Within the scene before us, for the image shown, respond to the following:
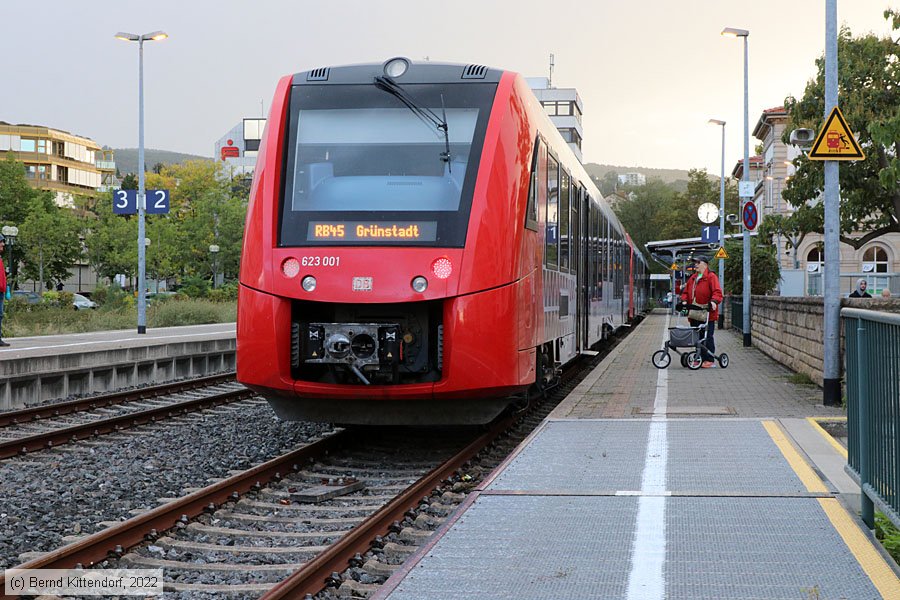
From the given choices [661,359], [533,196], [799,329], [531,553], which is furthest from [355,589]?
[661,359]

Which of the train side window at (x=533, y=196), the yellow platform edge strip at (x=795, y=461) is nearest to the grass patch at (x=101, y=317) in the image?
the train side window at (x=533, y=196)

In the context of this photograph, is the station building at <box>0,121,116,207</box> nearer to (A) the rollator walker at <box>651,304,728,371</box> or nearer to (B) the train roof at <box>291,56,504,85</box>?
(A) the rollator walker at <box>651,304,728,371</box>

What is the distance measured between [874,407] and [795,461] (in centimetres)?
234

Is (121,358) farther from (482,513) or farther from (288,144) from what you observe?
(482,513)

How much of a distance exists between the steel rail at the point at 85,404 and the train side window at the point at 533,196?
6.32 metres

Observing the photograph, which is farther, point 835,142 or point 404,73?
point 835,142

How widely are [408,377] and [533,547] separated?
12.0ft

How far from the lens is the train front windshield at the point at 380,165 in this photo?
9195 millimetres

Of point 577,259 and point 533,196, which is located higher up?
point 533,196

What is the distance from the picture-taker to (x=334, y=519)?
7.43 meters

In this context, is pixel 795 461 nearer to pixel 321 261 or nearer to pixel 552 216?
pixel 321 261

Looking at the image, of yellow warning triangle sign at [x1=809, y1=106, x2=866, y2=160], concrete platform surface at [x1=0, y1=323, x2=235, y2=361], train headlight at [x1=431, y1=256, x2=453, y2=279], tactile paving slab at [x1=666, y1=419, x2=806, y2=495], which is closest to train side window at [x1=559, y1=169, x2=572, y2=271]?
tactile paving slab at [x1=666, y1=419, x2=806, y2=495]

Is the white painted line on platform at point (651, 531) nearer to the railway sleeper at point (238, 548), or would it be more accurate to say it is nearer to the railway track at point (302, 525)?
the railway track at point (302, 525)

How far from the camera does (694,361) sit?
18.2 m
